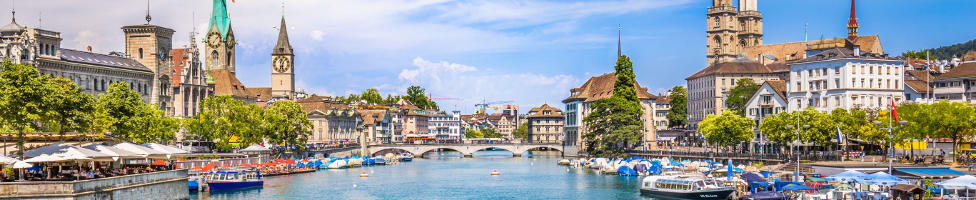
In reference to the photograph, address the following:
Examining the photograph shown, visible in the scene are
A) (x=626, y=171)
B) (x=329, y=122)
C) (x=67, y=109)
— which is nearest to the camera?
(x=67, y=109)

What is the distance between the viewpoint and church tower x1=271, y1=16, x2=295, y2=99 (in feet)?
621

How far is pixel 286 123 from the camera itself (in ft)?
379

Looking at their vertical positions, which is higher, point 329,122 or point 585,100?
→ point 585,100

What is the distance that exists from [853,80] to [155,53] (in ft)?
254

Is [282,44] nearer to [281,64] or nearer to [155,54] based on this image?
[281,64]

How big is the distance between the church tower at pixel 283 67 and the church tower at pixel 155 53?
65666 mm

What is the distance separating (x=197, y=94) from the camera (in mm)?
131875

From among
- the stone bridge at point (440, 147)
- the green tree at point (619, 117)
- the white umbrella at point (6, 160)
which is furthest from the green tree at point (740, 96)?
the white umbrella at point (6, 160)

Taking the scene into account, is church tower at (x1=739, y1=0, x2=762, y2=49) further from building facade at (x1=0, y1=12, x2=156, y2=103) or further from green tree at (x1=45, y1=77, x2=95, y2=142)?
green tree at (x1=45, y1=77, x2=95, y2=142)

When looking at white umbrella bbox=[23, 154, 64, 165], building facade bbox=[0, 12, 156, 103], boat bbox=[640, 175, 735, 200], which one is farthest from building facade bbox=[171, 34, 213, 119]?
white umbrella bbox=[23, 154, 64, 165]

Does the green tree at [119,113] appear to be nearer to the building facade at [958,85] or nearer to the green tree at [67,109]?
the green tree at [67,109]

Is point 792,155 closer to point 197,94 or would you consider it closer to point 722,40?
point 197,94

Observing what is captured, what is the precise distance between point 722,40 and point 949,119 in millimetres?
120285

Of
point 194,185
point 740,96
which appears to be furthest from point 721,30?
point 194,185
